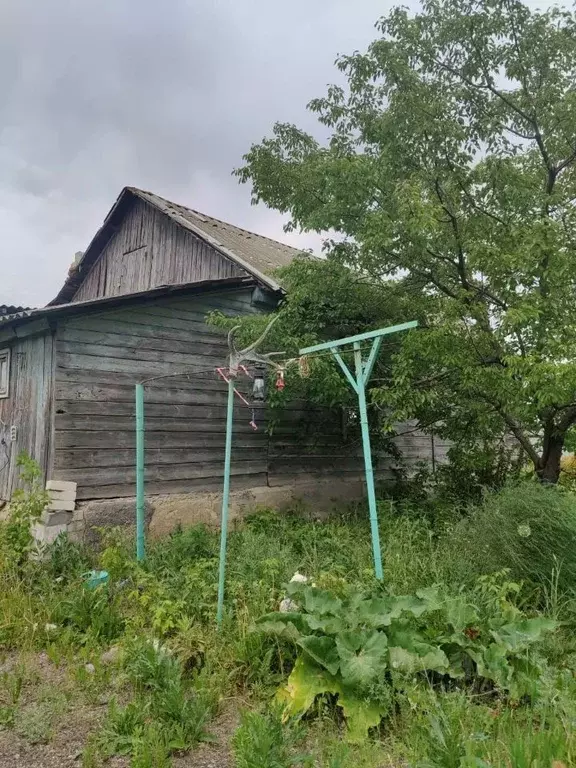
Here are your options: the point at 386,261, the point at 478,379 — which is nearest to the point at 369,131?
the point at 386,261

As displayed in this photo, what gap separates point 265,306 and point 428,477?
13.5ft

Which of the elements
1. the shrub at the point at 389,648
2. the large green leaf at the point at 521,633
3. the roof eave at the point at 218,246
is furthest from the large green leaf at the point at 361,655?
the roof eave at the point at 218,246

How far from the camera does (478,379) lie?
611cm

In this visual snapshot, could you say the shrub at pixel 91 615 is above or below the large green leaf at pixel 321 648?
below

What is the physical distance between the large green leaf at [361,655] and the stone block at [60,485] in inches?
158

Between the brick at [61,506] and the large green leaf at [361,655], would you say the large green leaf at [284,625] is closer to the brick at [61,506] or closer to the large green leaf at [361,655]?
the large green leaf at [361,655]

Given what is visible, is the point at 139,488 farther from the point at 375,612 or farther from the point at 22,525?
the point at 375,612

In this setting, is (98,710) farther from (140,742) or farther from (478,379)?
(478,379)

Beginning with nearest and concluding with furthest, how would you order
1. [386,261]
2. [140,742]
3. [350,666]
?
[140,742] < [350,666] < [386,261]

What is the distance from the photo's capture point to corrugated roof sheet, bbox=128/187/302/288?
8917 mm

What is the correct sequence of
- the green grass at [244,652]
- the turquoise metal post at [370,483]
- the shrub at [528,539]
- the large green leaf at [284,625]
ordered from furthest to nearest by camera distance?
the shrub at [528,539], the turquoise metal post at [370,483], the large green leaf at [284,625], the green grass at [244,652]

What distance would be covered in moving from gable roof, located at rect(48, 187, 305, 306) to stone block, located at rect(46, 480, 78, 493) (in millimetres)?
3714

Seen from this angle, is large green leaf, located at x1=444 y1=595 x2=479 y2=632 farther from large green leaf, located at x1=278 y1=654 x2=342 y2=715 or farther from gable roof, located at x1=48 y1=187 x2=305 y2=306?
gable roof, located at x1=48 y1=187 x2=305 y2=306

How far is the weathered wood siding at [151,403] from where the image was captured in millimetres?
6203
